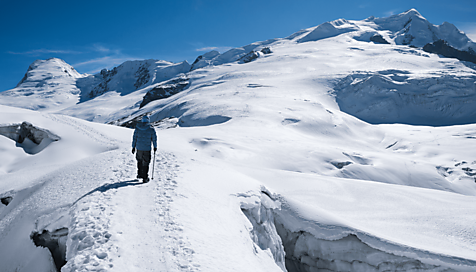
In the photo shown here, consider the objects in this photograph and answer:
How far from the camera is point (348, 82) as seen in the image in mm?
35031

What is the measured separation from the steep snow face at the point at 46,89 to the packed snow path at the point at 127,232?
105 meters

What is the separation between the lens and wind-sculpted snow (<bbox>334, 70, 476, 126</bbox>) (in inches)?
1227

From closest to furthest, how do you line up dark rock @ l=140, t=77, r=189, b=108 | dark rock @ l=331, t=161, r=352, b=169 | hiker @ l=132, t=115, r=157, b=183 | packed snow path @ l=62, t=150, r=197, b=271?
packed snow path @ l=62, t=150, r=197, b=271
hiker @ l=132, t=115, r=157, b=183
dark rock @ l=331, t=161, r=352, b=169
dark rock @ l=140, t=77, r=189, b=108

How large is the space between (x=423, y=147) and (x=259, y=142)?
12945 millimetres

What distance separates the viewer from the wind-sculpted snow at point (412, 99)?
102ft

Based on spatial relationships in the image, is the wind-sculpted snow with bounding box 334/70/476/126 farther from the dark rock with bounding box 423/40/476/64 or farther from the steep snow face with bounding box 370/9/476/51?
the steep snow face with bounding box 370/9/476/51

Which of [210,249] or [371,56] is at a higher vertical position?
[371,56]

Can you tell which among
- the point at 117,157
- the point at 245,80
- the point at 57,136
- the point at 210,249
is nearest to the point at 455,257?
the point at 210,249

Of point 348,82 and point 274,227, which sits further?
point 348,82


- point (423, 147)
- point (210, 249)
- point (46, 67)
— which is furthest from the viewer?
point (46, 67)

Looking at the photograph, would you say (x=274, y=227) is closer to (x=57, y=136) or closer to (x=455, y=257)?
(x=455, y=257)

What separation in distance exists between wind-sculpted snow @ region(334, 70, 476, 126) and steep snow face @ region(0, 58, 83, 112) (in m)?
95.4

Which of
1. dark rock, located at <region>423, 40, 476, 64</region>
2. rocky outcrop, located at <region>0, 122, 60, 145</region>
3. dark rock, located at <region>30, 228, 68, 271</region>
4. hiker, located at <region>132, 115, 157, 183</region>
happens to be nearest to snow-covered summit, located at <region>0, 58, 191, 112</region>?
dark rock, located at <region>423, 40, 476, 64</region>

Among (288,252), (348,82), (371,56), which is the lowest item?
(288,252)
